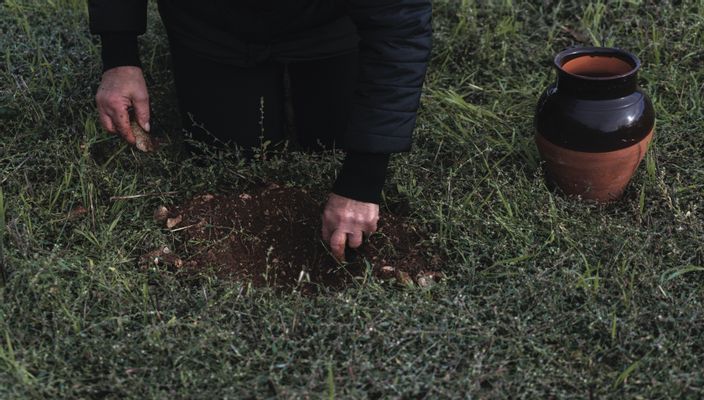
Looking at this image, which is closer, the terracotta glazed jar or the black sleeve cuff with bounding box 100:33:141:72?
the terracotta glazed jar

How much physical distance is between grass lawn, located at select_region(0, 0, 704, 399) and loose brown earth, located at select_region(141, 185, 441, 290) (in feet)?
0.18

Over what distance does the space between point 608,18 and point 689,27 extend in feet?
1.09

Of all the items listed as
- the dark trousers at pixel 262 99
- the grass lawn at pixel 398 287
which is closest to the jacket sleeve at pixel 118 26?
the dark trousers at pixel 262 99

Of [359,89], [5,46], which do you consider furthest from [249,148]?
[5,46]

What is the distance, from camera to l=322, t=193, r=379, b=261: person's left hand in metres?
2.66

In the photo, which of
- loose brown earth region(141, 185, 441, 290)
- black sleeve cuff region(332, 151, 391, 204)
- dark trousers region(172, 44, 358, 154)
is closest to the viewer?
black sleeve cuff region(332, 151, 391, 204)

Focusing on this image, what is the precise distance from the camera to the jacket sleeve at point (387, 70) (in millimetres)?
2510

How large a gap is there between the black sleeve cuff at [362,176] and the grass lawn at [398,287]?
267 mm

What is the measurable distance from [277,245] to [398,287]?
41cm

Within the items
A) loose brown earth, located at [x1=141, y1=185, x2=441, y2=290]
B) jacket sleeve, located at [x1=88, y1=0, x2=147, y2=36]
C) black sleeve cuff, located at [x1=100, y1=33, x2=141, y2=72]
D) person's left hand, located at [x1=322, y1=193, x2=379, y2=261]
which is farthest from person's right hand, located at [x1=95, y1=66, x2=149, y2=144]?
person's left hand, located at [x1=322, y1=193, x2=379, y2=261]

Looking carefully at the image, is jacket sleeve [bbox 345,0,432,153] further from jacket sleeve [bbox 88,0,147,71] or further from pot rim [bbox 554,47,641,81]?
jacket sleeve [bbox 88,0,147,71]

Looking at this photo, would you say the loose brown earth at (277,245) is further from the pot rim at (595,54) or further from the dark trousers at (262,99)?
the pot rim at (595,54)

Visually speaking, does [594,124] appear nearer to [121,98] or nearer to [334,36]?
[334,36]

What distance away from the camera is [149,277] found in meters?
2.71
